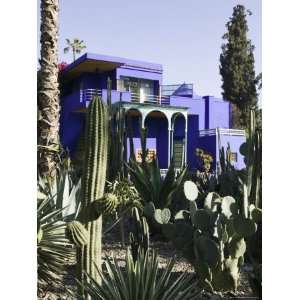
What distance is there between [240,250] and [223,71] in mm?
727

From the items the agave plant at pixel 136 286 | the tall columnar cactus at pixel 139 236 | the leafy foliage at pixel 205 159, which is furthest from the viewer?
the leafy foliage at pixel 205 159

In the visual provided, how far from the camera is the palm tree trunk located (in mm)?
1999

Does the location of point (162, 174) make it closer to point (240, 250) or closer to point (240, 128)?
point (240, 128)

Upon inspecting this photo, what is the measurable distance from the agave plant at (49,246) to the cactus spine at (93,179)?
21 centimetres

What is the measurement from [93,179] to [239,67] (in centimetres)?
82

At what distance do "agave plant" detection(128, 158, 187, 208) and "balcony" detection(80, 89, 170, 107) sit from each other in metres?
0.60

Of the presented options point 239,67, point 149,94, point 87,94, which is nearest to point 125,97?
point 149,94

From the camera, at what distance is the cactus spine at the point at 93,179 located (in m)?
1.51

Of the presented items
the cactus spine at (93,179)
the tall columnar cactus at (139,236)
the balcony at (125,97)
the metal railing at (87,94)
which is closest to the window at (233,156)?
the balcony at (125,97)

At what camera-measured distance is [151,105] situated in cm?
202

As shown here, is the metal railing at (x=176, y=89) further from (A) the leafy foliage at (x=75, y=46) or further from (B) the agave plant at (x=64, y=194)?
(B) the agave plant at (x=64, y=194)

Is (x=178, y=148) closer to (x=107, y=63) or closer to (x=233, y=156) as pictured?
(x=107, y=63)
